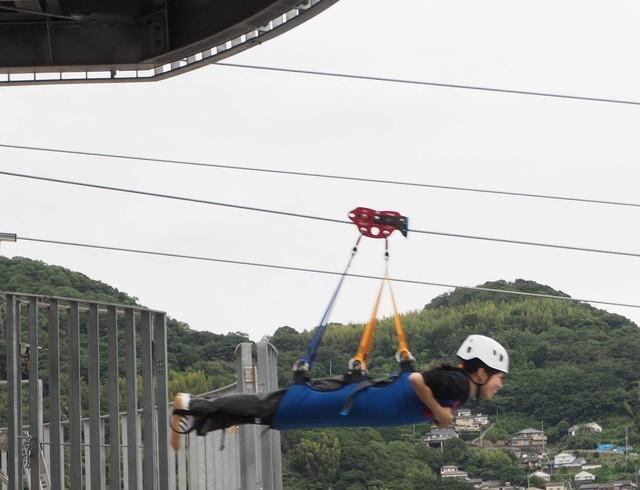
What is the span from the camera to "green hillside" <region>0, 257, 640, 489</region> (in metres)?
46.2

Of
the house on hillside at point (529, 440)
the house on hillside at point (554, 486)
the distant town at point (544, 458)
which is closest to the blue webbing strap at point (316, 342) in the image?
the distant town at point (544, 458)

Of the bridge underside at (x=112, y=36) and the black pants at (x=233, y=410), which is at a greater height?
the bridge underside at (x=112, y=36)

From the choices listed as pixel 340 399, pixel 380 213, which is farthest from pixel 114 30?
pixel 340 399

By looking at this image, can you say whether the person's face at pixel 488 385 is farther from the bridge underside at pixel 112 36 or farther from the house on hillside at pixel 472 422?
the house on hillside at pixel 472 422

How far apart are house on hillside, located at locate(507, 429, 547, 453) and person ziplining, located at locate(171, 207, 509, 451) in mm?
48097

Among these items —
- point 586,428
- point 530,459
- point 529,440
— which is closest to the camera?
point 530,459

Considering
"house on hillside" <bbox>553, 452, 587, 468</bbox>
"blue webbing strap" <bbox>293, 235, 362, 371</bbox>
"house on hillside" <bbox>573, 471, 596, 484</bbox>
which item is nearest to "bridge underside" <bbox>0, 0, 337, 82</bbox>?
"blue webbing strap" <bbox>293, 235, 362, 371</bbox>

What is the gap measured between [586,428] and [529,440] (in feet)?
9.08

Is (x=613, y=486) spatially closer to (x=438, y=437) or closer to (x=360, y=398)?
(x=438, y=437)

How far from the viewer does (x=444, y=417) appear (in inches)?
366

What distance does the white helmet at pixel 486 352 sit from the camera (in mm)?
9516

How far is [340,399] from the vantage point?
30.9ft

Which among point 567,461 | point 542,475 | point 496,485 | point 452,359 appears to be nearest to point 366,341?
point 452,359

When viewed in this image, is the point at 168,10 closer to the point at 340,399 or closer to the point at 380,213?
the point at 380,213
